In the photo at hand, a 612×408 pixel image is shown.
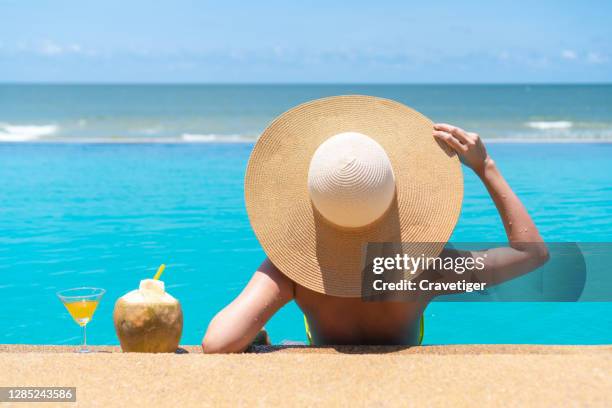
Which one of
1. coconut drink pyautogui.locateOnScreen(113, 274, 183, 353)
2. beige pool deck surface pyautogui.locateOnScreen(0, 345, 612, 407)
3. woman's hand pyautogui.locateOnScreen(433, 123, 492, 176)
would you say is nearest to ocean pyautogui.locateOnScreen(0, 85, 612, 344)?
coconut drink pyautogui.locateOnScreen(113, 274, 183, 353)

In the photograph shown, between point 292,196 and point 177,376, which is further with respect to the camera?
point 292,196

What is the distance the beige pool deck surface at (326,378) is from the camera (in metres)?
2.38

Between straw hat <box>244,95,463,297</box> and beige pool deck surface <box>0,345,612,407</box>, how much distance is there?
0.36 m

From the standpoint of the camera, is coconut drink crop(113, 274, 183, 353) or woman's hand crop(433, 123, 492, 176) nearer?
woman's hand crop(433, 123, 492, 176)

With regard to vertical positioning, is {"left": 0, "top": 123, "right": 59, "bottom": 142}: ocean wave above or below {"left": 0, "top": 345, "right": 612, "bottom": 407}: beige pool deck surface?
above

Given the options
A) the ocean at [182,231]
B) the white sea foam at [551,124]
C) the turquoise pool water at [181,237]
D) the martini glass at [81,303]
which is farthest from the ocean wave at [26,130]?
the martini glass at [81,303]

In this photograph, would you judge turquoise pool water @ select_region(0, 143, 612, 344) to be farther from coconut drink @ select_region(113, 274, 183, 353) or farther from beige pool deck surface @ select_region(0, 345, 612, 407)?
beige pool deck surface @ select_region(0, 345, 612, 407)

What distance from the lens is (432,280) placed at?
3094 millimetres

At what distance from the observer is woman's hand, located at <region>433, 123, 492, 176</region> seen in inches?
115

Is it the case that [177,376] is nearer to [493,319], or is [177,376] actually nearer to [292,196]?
[292,196]

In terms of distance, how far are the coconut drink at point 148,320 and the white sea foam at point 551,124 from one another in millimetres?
29249

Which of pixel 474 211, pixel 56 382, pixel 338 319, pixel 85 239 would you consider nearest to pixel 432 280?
pixel 338 319

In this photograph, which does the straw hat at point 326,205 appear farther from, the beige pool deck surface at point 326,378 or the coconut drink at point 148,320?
the coconut drink at point 148,320

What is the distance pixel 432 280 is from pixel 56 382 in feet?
5.08
